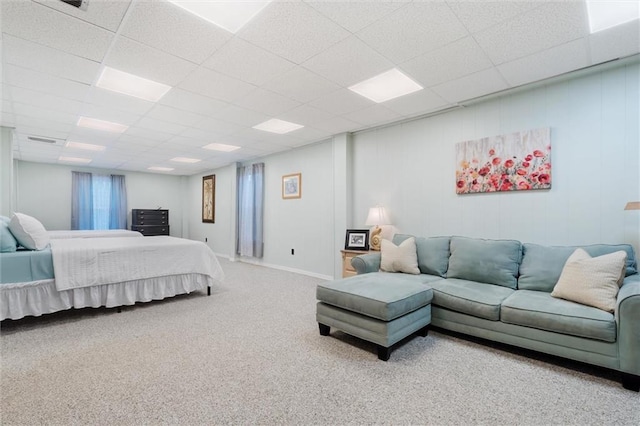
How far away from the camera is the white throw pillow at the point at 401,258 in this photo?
11.1ft

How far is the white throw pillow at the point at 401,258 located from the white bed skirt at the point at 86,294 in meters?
2.37

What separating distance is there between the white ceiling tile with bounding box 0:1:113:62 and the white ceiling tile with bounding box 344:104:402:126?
268 centimetres

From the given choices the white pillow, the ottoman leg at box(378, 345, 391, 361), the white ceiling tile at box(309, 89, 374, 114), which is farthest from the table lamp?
the white pillow

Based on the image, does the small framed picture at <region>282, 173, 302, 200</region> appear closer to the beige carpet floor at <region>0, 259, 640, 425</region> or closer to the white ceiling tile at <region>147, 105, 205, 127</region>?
the white ceiling tile at <region>147, 105, 205, 127</region>

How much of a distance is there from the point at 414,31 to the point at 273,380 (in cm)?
265

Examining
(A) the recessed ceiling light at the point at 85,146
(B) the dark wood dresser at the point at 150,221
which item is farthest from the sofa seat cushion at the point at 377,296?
(B) the dark wood dresser at the point at 150,221

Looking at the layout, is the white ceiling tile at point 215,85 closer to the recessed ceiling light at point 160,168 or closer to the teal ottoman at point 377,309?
the teal ottoman at point 377,309

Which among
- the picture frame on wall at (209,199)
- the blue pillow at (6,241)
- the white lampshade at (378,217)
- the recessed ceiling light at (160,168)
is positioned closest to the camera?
the blue pillow at (6,241)

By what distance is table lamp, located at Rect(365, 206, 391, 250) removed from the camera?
418cm

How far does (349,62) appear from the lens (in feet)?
8.70

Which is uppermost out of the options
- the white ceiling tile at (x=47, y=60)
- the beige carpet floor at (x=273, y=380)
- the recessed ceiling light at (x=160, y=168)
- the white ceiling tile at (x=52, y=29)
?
the white ceiling tile at (x=52, y=29)

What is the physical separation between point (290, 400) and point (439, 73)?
2973 mm

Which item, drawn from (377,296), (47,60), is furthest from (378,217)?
(47,60)

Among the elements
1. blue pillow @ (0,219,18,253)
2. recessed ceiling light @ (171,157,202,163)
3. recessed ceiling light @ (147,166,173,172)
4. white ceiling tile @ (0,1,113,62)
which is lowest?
Result: blue pillow @ (0,219,18,253)
